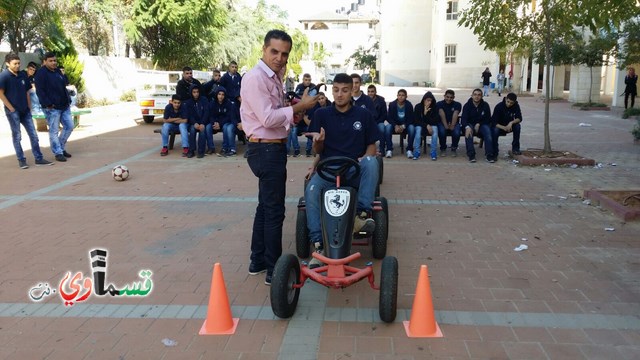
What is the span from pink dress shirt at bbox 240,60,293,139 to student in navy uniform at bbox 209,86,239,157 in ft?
23.6

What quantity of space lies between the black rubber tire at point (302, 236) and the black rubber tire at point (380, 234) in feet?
2.13

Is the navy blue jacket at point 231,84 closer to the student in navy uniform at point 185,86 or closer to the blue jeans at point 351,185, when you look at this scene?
the student in navy uniform at point 185,86

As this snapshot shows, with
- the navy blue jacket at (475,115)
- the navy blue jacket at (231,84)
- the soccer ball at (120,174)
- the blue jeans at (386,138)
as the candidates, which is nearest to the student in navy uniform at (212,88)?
the navy blue jacket at (231,84)

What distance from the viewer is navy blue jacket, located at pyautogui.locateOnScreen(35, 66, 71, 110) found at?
33.0ft

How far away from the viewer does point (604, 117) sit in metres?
18.8

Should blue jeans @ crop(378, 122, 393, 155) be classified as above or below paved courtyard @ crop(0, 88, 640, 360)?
above

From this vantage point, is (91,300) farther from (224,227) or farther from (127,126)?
(127,126)

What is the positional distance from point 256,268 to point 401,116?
7.14m

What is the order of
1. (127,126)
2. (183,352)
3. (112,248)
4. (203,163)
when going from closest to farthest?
(183,352) < (112,248) < (203,163) < (127,126)

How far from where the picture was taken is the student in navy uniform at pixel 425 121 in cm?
1094

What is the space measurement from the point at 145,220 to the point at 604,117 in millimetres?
17465

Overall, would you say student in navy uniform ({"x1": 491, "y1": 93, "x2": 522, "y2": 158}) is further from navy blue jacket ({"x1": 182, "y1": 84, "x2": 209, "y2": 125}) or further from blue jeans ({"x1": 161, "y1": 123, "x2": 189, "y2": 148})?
blue jeans ({"x1": 161, "y1": 123, "x2": 189, "y2": 148})

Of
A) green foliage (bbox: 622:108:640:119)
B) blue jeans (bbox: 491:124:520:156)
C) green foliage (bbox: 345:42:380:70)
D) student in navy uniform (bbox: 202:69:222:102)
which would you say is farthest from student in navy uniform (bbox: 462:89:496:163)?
green foliage (bbox: 345:42:380:70)

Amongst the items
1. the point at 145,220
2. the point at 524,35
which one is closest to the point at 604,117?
the point at 524,35
